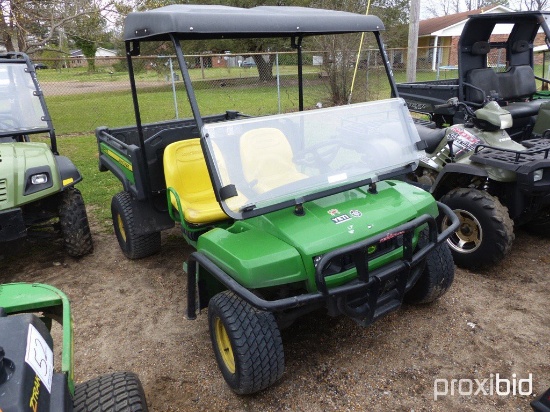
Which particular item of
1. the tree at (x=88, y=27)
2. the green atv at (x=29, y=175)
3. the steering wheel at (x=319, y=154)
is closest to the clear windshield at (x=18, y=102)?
the green atv at (x=29, y=175)

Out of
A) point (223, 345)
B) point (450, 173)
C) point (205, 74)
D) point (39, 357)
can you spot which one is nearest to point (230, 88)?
point (205, 74)

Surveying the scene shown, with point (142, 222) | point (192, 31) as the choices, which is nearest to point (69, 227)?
point (142, 222)

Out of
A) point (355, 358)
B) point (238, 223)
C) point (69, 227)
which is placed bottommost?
point (355, 358)

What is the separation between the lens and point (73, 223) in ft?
13.0

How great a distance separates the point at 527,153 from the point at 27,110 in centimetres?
428

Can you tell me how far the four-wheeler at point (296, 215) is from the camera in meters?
2.20

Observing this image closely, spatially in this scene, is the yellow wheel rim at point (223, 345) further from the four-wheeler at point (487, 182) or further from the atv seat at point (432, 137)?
the atv seat at point (432, 137)

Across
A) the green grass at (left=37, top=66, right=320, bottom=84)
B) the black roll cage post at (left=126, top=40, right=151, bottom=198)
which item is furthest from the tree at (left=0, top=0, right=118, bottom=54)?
the black roll cage post at (left=126, top=40, right=151, bottom=198)

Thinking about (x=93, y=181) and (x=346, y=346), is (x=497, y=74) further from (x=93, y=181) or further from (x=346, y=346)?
(x=93, y=181)

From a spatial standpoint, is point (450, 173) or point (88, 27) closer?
point (450, 173)

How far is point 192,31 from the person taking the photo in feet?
7.26

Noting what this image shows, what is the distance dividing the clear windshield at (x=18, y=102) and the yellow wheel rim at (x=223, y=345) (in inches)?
113

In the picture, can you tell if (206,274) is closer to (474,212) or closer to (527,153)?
(474,212)

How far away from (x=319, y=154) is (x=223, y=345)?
1.20 meters
